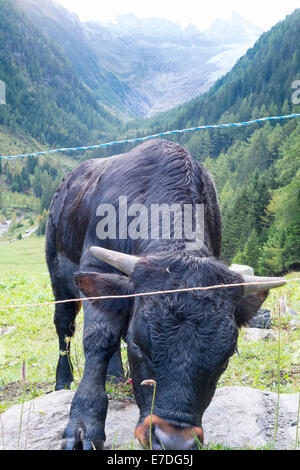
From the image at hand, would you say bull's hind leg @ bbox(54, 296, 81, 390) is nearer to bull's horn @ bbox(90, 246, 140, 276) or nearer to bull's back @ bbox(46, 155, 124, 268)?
bull's back @ bbox(46, 155, 124, 268)

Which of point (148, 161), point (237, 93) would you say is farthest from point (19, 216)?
point (148, 161)

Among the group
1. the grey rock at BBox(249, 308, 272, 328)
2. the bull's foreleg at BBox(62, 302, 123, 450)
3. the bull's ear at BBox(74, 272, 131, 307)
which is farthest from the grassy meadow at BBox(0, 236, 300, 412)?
the bull's ear at BBox(74, 272, 131, 307)

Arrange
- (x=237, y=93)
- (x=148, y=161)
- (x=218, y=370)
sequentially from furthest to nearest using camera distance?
1. (x=237, y=93)
2. (x=148, y=161)
3. (x=218, y=370)

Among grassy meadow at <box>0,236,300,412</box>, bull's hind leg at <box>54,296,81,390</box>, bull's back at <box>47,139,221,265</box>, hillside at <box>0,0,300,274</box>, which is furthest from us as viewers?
hillside at <box>0,0,300,274</box>

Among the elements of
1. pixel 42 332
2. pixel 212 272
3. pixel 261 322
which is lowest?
pixel 42 332

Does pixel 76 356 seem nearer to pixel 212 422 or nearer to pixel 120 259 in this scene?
pixel 212 422

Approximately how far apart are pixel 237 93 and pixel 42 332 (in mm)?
118438

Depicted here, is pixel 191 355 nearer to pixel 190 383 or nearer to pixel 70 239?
pixel 190 383

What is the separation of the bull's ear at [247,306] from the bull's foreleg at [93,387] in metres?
0.94

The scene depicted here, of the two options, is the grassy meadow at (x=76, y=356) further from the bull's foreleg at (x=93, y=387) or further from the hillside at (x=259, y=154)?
the hillside at (x=259, y=154)

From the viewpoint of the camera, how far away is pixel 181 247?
10.4ft

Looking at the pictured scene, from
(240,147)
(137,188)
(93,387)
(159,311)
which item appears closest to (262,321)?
(137,188)

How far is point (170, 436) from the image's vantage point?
237 centimetres

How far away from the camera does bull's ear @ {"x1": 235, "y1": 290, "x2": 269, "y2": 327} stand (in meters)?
3.04
